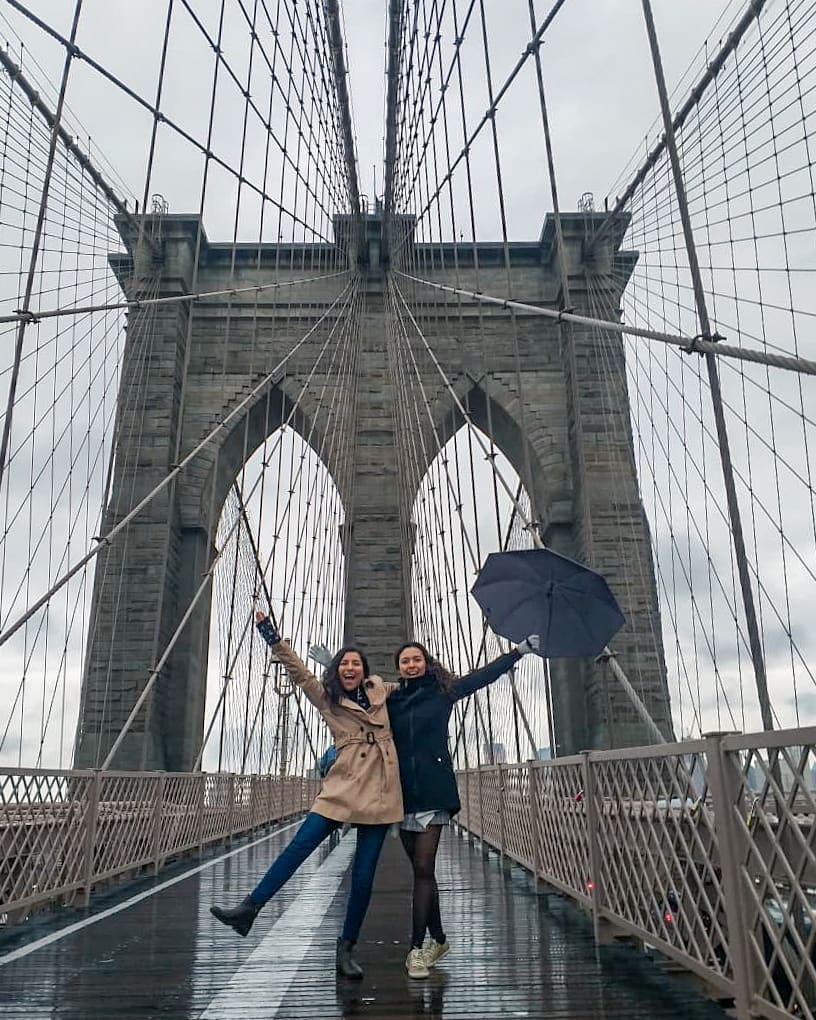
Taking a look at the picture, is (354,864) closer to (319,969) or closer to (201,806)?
(319,969)

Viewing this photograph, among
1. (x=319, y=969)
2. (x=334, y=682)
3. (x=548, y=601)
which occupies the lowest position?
(x=319, y=969)

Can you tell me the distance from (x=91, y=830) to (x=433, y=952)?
2577 millimetres

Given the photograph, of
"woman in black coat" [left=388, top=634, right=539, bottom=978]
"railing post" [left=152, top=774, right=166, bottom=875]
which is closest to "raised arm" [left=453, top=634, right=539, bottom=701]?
"woman in black coat" [left=388, top=634, right=539, bottom=978]

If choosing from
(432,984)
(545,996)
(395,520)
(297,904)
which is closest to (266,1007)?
(432,984)

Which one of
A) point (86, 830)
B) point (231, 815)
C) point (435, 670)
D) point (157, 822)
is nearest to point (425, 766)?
point (435, 670)

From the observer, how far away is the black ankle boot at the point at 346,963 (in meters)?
2.51

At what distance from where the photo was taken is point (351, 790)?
247 centimetres

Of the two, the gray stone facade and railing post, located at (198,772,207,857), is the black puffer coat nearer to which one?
railing post, located at (198,772,207,857)

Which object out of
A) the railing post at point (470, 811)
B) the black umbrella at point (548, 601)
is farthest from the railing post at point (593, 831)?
the railing post at point (470, 811)

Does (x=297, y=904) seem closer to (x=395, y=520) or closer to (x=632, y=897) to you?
(x=632, y=897)

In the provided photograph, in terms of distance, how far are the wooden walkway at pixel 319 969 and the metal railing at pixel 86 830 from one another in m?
0.26

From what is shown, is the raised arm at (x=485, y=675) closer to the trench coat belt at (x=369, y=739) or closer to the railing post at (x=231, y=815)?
the trench coat belt at (x=369, y=739)

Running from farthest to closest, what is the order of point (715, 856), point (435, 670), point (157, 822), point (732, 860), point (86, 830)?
point (157, 822) → point (86, 830) → point (435, 670) → point (715, 856) → point (732, 860)

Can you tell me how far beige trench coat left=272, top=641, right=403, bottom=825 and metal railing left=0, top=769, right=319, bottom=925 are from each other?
5.68 ft
